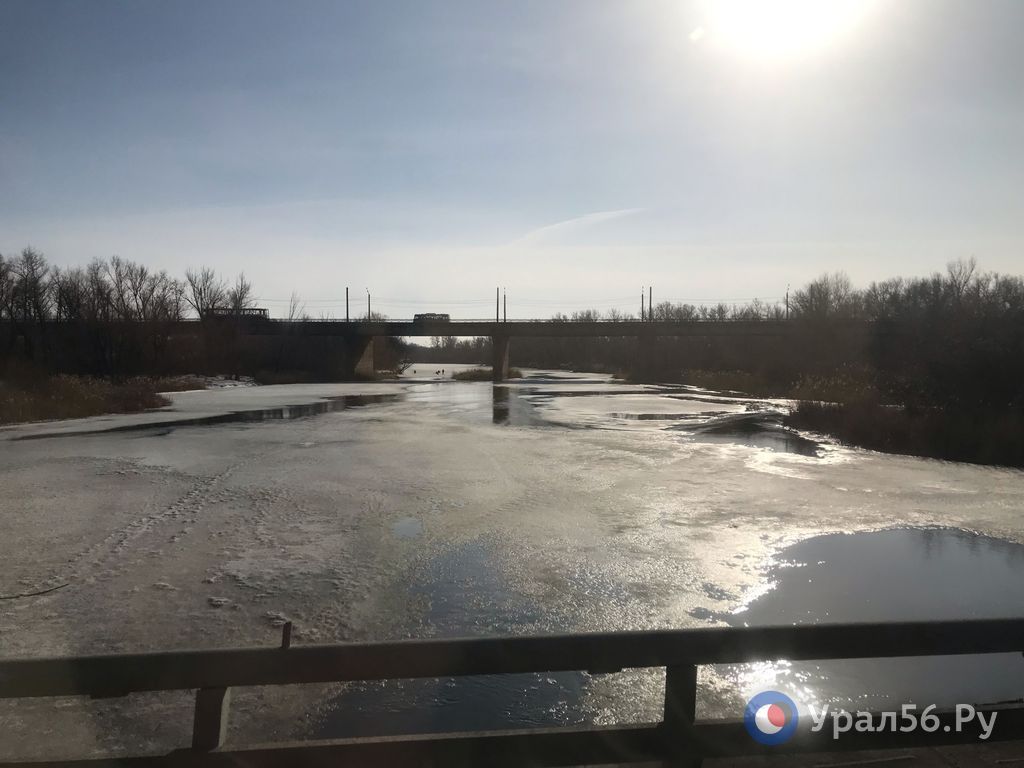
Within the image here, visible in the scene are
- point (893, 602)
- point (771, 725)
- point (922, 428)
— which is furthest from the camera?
point (922, 428)

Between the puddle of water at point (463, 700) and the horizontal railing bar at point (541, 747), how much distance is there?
2.00 m

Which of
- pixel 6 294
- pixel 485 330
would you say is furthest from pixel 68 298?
pixel 485 330

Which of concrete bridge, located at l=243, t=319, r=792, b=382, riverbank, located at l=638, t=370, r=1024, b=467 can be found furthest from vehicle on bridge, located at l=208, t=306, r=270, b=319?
riverbank, located at l=638, t=370, r=1024, b=467

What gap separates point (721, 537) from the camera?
36.6 feet

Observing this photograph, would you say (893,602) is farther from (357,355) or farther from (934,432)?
(357,355)

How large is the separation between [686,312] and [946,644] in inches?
5325

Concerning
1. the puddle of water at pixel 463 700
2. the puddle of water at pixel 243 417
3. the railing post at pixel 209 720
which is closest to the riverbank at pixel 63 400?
the puddle of water at pixel 243 417

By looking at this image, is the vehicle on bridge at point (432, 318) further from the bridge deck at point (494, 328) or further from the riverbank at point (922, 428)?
the riverbank at point (922, 428)

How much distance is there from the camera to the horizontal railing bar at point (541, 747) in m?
3.19

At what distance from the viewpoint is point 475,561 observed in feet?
31.9

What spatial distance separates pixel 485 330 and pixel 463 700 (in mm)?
81324

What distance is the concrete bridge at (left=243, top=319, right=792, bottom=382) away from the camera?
3255 inches

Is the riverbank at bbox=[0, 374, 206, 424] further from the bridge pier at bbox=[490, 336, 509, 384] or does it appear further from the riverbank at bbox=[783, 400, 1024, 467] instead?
the bridge pier at bbox=[490, 336, 509, 384]

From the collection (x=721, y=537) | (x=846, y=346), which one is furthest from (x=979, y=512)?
(x=846, y=346)
